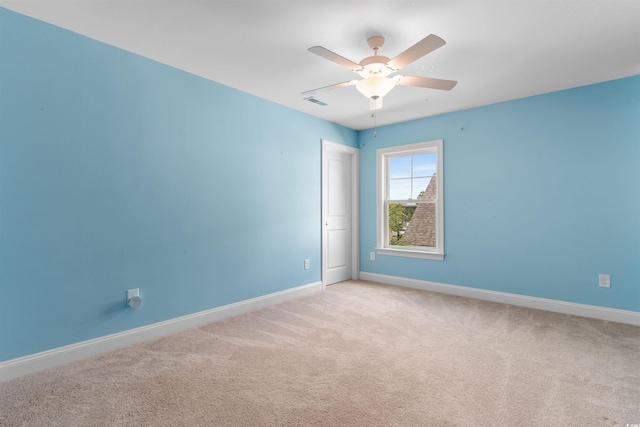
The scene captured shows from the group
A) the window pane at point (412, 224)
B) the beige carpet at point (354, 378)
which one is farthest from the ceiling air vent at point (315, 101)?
the beige carpet at point (354, 378)

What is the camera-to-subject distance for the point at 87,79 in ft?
7.86

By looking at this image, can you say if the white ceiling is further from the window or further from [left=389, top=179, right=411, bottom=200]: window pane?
[left=389, top=179, right=411, bottom=200]: window pane

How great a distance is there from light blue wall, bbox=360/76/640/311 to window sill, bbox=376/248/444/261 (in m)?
0.10

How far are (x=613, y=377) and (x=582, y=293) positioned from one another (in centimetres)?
153

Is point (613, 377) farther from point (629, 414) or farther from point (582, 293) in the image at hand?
point (582, 293)

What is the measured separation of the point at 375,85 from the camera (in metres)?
2.31

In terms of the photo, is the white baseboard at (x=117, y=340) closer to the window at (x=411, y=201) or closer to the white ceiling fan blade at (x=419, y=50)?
the window at (x=411, y=201)

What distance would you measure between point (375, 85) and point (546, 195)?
259 centimetres

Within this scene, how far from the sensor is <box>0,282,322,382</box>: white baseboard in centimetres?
209

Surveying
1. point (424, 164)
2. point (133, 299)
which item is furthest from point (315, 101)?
point (133, 299)

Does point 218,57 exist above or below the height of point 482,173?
above

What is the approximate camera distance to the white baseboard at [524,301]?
312 cm

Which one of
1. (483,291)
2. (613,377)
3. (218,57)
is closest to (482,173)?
(483,291)

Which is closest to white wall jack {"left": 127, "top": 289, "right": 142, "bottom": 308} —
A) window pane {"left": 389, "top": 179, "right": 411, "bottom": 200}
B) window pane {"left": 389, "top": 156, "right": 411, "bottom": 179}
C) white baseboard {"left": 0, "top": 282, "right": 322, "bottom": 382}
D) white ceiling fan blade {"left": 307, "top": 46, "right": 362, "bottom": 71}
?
white baseboard {"left": 0, "top": 282, "right": 322, "bottom": 382}
